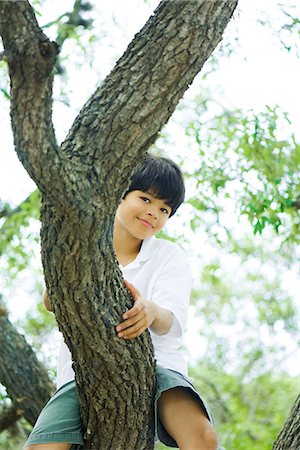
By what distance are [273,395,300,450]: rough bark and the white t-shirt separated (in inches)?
13.9

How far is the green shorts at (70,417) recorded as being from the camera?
89.1 inches

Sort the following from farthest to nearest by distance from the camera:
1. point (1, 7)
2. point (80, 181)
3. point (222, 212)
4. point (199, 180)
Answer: point (222, 212)
point (199, 180)
point (80, 181)
point (1, 7)

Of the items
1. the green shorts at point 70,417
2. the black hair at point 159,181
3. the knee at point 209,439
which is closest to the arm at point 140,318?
the green shorts at point 70,417

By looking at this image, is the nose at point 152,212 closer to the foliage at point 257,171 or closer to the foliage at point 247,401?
the foliage at point 257,171

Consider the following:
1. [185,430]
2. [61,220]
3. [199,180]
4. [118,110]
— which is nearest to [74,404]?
[185,430]

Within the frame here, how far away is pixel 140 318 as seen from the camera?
7.06 ft

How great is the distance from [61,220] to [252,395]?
6.49m

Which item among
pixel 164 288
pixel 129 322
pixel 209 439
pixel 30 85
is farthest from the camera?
pixel 164 288

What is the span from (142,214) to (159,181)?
4.7 inches

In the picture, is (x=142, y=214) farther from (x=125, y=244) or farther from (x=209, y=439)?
(x=209, y=439)

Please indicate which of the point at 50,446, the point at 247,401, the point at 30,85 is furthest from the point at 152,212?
the point at 247,401

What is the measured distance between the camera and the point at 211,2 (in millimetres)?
2201

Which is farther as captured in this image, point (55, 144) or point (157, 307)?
point (157, 307)

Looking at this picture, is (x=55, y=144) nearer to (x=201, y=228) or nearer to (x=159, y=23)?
(x=159, y=23)
